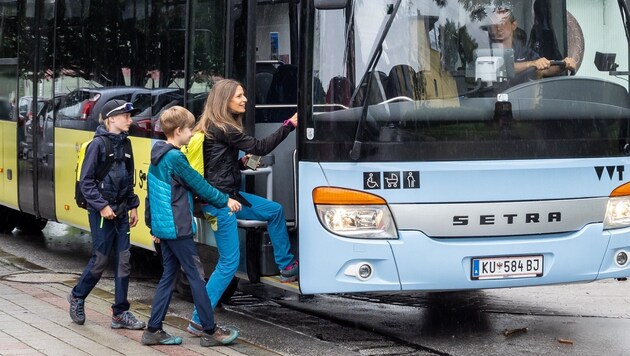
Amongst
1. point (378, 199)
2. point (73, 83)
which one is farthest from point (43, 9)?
point (378, 199)

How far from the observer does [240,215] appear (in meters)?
8.88

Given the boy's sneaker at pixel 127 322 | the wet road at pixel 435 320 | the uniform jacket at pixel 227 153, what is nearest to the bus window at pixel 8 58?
the wet road at pixel 435 320

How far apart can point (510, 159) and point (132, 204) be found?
262cm

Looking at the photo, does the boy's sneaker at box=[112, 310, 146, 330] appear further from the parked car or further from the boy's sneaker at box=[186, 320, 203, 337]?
the parked car

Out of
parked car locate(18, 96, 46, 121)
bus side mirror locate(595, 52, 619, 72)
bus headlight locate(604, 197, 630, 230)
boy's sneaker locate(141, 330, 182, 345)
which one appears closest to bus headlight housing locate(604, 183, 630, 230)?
bus headlight locate(604, 197, 630, 230)

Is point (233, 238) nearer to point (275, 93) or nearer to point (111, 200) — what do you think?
point (111, 200)

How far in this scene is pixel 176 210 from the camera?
810cm

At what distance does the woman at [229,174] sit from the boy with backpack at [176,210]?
0.29m

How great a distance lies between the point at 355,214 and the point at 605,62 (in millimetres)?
2082

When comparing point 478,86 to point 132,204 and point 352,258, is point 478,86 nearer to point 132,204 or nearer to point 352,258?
point 352,258

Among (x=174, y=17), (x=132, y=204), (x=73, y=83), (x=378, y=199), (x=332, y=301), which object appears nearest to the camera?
(x=378, y=199)

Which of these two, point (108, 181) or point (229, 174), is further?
point (108, 181)

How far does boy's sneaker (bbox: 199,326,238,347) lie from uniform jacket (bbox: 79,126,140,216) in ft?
3.72

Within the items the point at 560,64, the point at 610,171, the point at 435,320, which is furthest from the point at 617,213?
the point at 435,320
